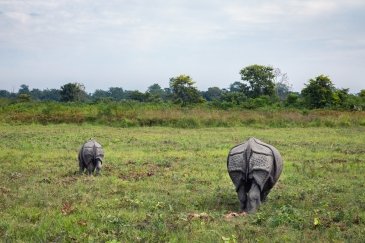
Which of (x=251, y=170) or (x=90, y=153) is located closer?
(x=251, y=170)

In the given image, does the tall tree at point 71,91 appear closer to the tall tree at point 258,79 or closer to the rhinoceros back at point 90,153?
the tall tree at point 258,79

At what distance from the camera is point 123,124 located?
3006cm

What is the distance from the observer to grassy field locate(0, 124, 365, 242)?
729cm

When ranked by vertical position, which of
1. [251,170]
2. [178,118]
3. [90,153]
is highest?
[178,118]

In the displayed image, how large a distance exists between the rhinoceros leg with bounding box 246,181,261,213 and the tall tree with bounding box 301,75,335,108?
120 feet

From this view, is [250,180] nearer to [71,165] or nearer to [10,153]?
[71,165]

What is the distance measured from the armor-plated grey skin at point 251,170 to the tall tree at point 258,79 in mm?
46219

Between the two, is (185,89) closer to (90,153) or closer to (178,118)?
(178,118)

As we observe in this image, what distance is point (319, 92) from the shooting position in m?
43.7

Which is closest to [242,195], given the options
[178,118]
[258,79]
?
[178,118]

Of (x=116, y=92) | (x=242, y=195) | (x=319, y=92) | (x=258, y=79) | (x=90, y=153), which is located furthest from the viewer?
(x=116, y=92)

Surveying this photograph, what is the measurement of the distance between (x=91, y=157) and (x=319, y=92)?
1359 inches

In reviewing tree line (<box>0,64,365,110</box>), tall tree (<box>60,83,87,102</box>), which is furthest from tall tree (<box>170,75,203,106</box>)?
tall tree (<box>60,83,87,102</box>)

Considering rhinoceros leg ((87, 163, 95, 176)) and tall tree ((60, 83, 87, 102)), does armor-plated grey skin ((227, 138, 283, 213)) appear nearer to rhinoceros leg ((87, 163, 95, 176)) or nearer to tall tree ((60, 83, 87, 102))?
rhinoceros leg ((87, 163, 95, 176))
